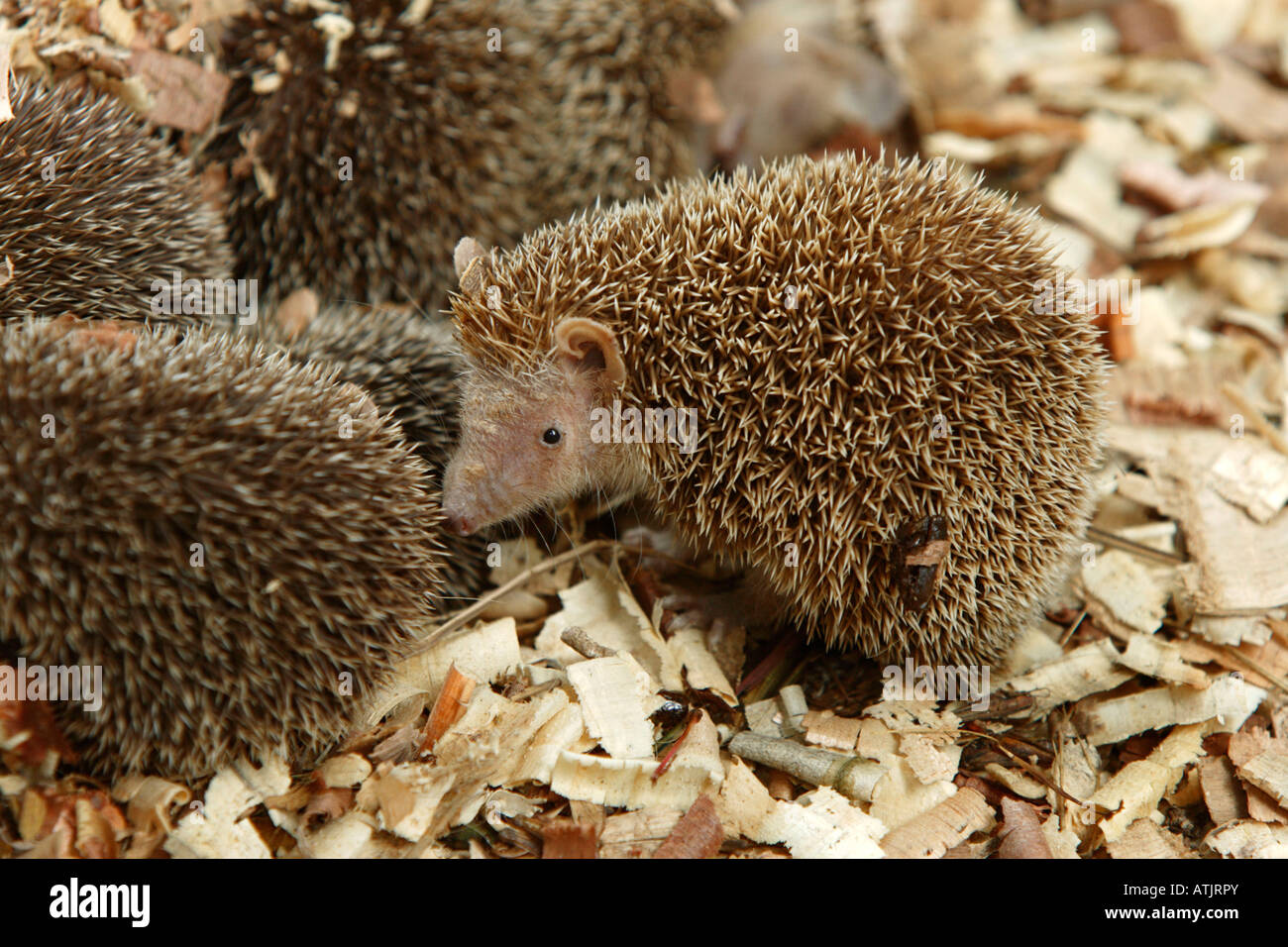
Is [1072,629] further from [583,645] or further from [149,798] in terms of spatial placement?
[149,798]

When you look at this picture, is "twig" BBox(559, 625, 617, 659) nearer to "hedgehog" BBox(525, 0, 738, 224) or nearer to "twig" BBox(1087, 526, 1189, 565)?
"twig" BBox(1087, 526, 1189, 565)

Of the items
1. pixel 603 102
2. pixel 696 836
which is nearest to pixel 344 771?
pixel 696 836

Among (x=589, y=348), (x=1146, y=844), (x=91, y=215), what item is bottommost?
(x=1146, y=844)

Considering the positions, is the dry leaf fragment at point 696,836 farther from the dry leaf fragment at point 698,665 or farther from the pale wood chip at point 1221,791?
the pale wood chip at point 1221,791

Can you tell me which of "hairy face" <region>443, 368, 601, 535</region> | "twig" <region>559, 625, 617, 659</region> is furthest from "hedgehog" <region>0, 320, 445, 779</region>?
"twig" <region>559, 625, 617, 659</region>

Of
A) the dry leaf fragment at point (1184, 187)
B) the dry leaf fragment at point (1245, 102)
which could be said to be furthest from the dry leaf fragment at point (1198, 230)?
the dry leaf fragment at point (1245, 102)

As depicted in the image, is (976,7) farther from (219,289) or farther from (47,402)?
(47,402)
